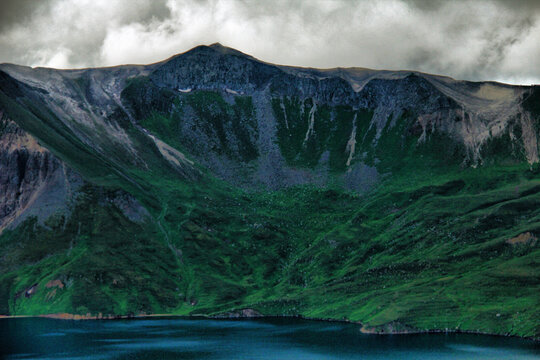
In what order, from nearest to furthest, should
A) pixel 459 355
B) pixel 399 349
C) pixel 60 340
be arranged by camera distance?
pixel 459 355
pixel 399 349
pixel 60 340

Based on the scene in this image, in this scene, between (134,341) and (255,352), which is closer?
(255,352)

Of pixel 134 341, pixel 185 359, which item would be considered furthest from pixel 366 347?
pixel 134 341

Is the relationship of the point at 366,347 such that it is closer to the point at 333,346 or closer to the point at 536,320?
the point at 333,346

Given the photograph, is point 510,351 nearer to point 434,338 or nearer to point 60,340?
point 434,338

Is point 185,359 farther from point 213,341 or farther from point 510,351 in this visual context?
point 510,351

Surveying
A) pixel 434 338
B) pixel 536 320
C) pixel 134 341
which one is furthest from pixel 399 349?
pixel 134 341

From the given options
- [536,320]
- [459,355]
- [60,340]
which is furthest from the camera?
[60,340]

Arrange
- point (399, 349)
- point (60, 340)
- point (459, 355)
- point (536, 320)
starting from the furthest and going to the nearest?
point (60, 340)
point (536, 320)
point (399, 349)
point (459, 355)

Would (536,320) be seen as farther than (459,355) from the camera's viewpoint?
Yes

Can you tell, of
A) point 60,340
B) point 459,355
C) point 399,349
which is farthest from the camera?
point 60,340
